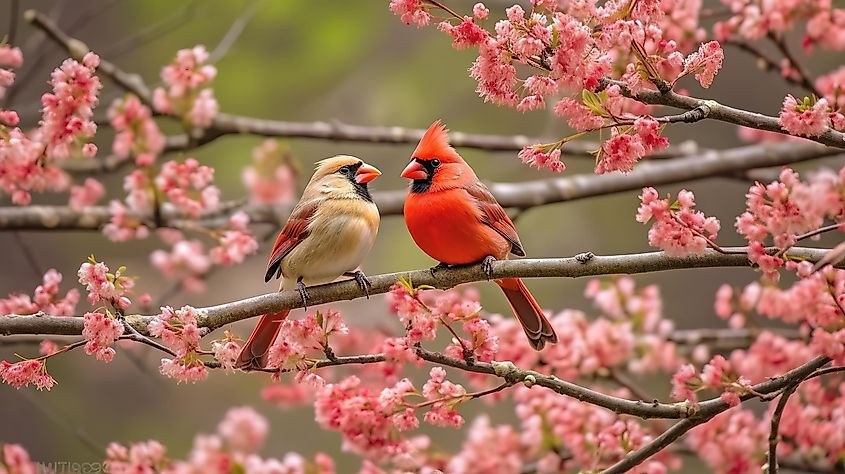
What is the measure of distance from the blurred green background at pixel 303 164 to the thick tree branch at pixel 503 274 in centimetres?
452

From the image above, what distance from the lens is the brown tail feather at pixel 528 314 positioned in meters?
2.94

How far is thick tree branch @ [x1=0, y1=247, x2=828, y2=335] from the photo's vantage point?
2.11 m

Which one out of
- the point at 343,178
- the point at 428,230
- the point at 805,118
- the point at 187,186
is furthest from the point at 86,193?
the point at 805,118

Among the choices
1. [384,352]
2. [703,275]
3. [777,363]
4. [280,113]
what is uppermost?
[280,113]

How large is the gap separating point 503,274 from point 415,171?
701 millimetres

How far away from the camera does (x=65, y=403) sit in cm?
739

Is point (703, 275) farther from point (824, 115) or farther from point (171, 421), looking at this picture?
point (824, 115)

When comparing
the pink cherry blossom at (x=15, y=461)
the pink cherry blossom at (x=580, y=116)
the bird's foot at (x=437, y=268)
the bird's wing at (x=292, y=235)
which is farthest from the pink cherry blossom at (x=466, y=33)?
the pink cherry blossom at (x=15, y=461)

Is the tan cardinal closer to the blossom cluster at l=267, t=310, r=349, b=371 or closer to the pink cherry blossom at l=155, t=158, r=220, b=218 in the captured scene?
the pink cherry blossom at l=155, t=158, r=220, b=218

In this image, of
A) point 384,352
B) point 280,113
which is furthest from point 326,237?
point 280,113

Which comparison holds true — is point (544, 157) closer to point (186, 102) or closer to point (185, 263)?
point (186, 102)

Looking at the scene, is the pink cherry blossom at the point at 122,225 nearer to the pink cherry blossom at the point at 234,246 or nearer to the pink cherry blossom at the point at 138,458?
the pink cherry blossom at the point at 234,246

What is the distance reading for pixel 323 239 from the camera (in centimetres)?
295

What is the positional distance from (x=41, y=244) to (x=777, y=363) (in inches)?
219
